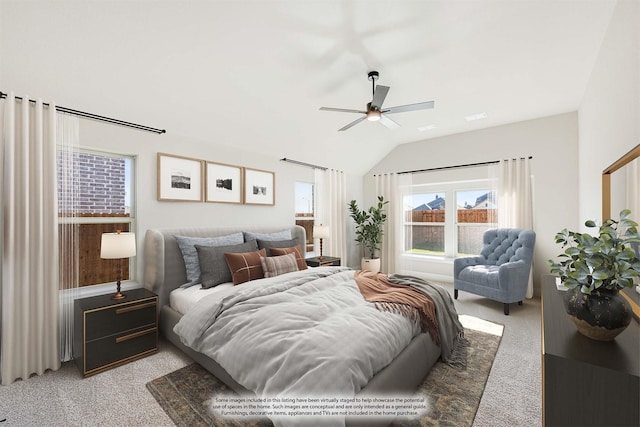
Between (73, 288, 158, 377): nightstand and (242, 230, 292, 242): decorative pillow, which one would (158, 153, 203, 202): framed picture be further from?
(73, 288, 158, 377): nightstand

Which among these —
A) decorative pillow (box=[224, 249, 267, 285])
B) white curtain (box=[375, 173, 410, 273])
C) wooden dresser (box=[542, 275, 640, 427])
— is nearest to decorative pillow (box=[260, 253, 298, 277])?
decorative pillow (box=[224, 249, 267, 285])

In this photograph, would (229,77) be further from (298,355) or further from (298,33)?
(298,355)

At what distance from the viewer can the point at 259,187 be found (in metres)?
4.18

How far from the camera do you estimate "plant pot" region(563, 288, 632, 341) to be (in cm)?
110

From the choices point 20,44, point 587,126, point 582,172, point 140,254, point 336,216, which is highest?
point 20,44

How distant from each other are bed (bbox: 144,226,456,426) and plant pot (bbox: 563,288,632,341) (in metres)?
0.99

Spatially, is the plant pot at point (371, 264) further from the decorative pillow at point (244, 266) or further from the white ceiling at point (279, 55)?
the white ceiling at point (279, 55)

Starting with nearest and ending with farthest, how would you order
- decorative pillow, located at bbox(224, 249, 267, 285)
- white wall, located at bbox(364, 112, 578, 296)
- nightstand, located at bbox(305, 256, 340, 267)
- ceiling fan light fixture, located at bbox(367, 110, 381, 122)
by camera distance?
ceiling fan light fixture, located at bbox(367, 110, 381, 122), decorative pillow, located at bbox(224, 249, 267, 285), white wall, located at bbox(364, 112, 578, 296), nightstand, located at bbox(305, 256, 340, 267)

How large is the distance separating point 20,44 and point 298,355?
2.84 m

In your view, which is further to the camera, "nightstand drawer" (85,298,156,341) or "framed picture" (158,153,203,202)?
"framed picture" (158,153,203,202)

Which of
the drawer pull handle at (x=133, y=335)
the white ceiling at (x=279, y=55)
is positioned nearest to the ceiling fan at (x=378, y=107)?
the white ceiling at (x=279, y=55)

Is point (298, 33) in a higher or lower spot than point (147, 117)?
higher

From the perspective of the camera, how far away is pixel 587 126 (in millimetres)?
3197

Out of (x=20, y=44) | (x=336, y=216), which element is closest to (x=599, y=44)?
(x=336, y=216)
